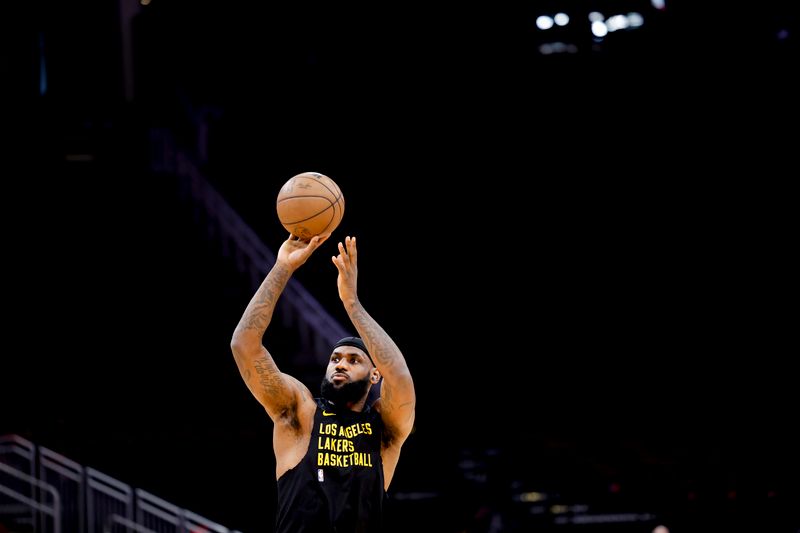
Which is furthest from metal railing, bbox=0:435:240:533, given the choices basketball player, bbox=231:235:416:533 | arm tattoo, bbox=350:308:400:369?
arm tattoo, bbox=350:308:400:369

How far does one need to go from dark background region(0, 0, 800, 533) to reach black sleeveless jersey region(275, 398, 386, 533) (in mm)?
7291

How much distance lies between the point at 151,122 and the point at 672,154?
27.2 feet

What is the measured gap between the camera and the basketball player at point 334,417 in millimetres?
4449

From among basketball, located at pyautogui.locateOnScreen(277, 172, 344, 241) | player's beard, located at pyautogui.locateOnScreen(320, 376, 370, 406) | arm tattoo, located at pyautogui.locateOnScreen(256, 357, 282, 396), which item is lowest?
player's beard, located at pyautogui.locateOnScreen(320, 376, 370, 406)

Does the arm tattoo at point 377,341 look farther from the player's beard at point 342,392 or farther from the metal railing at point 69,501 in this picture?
the metal railing at point 69,501

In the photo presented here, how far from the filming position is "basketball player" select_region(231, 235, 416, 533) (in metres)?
4.45

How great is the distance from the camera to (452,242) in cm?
1597

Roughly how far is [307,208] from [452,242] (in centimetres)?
1117

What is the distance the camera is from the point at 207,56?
52.5 feet

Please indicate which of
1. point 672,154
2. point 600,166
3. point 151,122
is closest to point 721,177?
point 672,154

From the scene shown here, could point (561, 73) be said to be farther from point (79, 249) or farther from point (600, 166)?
point (79, 249)

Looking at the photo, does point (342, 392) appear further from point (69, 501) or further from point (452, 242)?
point (452, 242)

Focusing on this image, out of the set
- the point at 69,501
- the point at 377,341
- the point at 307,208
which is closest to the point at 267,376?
the point at 377,341

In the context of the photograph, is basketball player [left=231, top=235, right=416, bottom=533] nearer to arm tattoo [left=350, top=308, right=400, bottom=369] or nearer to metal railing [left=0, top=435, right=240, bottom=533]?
arm tattoo [left=350, top=308, right=400, bottom=369]
